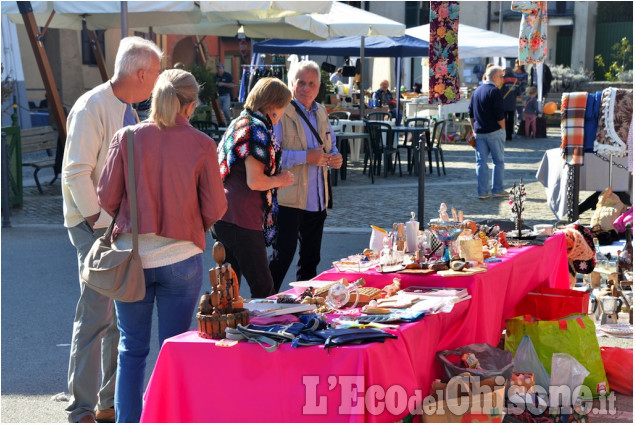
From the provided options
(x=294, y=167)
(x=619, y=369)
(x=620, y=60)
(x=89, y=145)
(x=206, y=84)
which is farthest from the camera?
(x=620, y=60)

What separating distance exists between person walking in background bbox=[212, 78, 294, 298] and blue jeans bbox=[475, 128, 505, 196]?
8.11 m

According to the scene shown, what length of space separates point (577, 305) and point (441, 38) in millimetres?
4176

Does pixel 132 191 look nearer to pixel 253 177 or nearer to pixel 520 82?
pixel 253 177

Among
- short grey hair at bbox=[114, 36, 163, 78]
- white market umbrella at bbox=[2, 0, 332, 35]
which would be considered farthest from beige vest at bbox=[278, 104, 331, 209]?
white market umbrella at bbox=[2, 0, 332, 35]

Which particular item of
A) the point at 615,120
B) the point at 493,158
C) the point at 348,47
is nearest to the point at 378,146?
the point at 493,158

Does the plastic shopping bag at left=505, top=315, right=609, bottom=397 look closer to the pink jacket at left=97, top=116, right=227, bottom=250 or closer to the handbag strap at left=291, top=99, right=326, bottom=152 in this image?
the handbag strap at left=291, top=99, right=326, bottom=152

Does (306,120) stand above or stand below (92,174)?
above

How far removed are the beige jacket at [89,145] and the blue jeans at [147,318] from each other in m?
0.55

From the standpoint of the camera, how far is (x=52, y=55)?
86.8ft

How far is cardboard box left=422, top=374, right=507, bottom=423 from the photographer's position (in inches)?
158

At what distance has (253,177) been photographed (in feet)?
16.5

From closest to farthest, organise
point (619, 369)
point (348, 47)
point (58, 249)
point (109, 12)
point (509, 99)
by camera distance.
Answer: point (619, 369) < point (58, 249) < point (109, 12) < point (348, 47) < point (509, 99)

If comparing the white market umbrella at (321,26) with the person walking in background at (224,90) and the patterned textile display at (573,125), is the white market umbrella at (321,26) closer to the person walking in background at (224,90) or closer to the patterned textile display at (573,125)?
the person walking in background at (224,90)

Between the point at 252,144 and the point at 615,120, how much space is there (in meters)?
4.44
